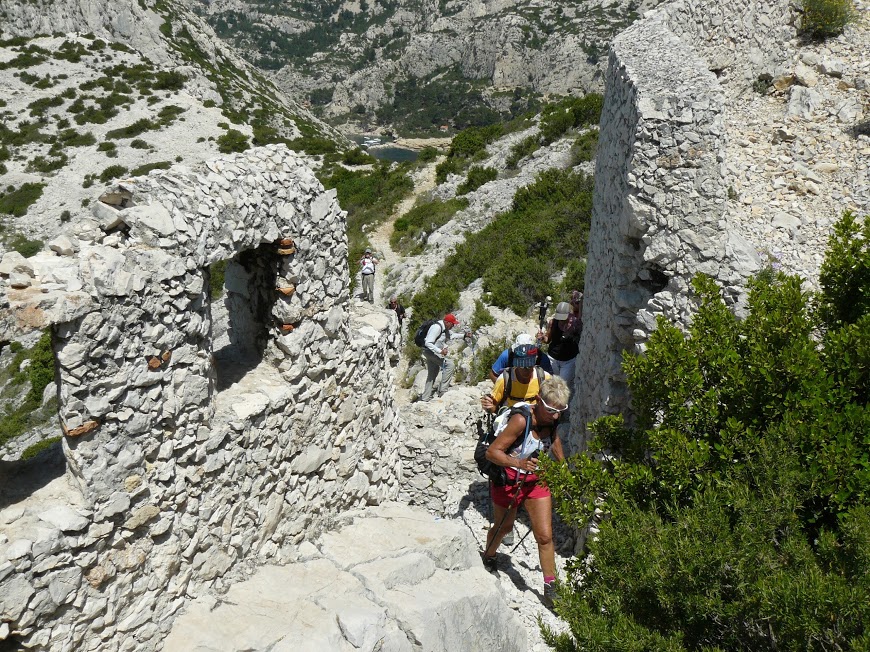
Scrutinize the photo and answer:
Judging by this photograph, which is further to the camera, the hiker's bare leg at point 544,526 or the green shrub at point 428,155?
the green shrub at point 428,155

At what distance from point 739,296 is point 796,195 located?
5171mm

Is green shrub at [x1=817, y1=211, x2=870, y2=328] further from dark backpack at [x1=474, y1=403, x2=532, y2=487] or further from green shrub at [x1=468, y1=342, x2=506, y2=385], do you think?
green shrub at [x1=468, y1=342, x2=506, y2=385]

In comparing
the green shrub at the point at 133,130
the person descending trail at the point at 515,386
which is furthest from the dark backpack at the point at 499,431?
the green shrub at the point at 133,130

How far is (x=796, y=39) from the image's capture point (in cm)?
1166

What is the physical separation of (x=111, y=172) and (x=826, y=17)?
79.7 feet

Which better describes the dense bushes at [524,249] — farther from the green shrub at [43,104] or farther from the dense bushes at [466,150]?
the green shrub at [43,104]

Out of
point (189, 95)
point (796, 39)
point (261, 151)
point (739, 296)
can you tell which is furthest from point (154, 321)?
point (189, 95)

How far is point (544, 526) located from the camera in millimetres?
5586

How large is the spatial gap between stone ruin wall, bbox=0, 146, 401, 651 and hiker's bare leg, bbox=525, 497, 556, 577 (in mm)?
2305

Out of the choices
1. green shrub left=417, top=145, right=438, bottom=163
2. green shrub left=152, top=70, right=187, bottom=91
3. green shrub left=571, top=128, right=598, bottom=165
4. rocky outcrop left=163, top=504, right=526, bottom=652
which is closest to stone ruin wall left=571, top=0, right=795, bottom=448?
rocky outcrop left=163, top=504, right=526, bottom=652

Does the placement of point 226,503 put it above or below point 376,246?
above

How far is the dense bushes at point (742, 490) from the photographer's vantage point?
306 centimetres

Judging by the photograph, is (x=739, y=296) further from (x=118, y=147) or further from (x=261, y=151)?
(x=118, y=147)

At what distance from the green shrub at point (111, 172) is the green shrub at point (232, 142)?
432cm
